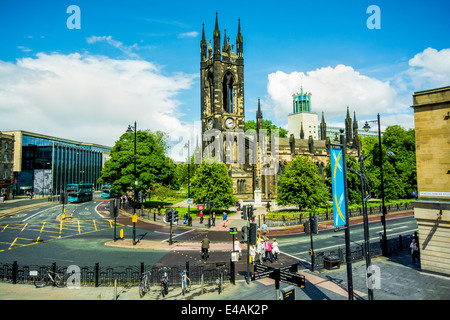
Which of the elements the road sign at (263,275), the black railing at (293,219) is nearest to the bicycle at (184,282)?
the road sign at (263,275)

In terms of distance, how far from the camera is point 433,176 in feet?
51.4

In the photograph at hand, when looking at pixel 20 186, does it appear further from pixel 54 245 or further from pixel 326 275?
pixel 326 275

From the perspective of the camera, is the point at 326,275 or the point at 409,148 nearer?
the point at 326,275

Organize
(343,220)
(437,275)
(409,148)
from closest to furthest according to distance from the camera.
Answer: (343,220) < (437,275) < (409,148)

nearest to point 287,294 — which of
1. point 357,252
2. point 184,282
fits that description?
point 184,282

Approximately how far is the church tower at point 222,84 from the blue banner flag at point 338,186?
49.7 metres

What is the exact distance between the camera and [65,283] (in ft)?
45.1

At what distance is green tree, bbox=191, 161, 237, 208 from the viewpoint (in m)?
38.7

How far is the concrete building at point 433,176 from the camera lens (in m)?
15.0

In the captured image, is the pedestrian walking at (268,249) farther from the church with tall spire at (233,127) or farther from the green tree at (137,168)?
the church with tall spire at (233,127)
